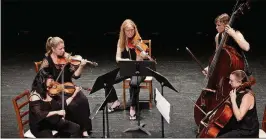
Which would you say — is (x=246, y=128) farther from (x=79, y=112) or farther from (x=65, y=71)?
(x=65, y=71)

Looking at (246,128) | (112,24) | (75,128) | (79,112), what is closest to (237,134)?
(246,128)

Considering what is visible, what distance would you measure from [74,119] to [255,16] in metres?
7.82

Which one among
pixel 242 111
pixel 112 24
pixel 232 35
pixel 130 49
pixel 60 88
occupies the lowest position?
pixel 242 111

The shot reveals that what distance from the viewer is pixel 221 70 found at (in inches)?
182

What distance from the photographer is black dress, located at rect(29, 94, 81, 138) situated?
4.30 m

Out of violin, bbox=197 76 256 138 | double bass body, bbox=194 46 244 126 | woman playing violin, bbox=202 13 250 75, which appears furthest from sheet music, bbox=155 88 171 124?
woman playing violin, bbox=202 13 250 75

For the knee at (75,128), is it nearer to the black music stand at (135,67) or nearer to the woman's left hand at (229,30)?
the black music stand at (135,67)

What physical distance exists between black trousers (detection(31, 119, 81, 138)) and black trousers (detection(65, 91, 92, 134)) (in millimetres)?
343

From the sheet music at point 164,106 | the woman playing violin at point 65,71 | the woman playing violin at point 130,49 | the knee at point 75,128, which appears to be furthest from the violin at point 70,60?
the sheet music at point 164,106

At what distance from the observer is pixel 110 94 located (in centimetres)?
457

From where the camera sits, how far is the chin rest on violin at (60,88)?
451 centimetres

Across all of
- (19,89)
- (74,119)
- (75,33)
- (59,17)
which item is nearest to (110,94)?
(74,119)

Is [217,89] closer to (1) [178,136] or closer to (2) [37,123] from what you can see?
(1) [178,136]

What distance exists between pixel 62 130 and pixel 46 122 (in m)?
0.21
